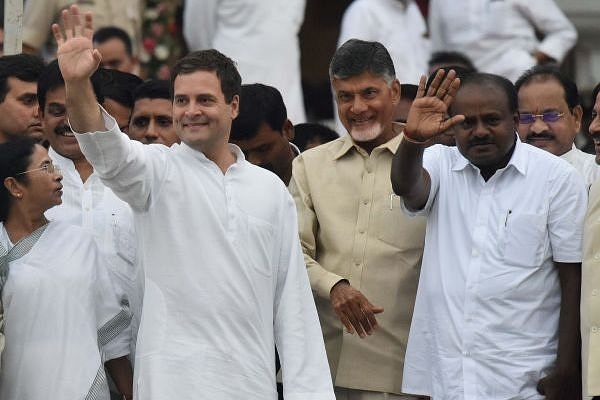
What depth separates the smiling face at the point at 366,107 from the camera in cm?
735

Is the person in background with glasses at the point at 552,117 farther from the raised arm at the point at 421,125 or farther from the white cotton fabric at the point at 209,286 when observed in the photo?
the white cotton fabric at the point at 209,286

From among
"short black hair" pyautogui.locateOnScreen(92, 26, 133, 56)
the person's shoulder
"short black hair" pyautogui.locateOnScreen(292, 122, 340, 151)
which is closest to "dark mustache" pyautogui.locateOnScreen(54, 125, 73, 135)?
the person's shoulder

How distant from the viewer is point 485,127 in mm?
7016

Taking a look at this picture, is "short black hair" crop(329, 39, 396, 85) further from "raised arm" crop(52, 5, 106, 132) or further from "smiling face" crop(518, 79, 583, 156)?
"raised arm" crop(52, 5, 106, 132)

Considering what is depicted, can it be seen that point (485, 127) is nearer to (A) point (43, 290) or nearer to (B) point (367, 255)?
(B) point (367, 255)

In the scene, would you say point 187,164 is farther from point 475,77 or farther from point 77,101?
point 475,77

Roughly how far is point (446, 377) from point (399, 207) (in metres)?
0.82

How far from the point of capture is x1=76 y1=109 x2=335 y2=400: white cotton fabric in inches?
249

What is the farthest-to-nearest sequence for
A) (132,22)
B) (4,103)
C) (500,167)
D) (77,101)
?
(132,22) → (4,103) → (500,167) → (77,101)

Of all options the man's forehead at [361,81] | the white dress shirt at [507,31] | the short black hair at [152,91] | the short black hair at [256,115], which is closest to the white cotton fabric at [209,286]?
the man's forehead at [361,81]

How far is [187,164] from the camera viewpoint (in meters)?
6.51

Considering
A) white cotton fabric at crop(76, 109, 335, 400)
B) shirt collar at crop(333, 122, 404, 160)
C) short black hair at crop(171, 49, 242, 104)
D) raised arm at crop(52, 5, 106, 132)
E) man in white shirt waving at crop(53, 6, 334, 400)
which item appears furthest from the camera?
shirt collar at crop(333, 122, 404, 160)

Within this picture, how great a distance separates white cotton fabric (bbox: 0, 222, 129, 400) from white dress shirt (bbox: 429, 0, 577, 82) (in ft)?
16.8

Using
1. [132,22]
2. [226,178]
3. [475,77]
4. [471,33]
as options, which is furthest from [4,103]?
[471,33]
